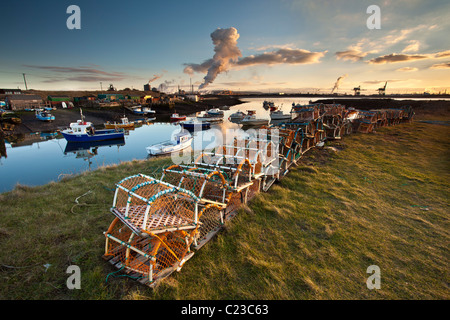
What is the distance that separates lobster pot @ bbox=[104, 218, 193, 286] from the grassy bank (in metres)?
0.21

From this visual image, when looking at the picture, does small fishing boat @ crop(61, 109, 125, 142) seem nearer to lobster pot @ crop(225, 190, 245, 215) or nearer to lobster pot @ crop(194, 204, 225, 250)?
lobster pot @ crop(225, 190, 245, 215)

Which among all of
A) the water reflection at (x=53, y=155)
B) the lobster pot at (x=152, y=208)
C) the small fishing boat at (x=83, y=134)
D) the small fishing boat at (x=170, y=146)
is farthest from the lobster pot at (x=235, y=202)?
the small fishing boat at (x=83, y=134)

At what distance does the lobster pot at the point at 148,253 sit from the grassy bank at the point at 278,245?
0.21 metres

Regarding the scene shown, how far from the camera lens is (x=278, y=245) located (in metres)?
5.01

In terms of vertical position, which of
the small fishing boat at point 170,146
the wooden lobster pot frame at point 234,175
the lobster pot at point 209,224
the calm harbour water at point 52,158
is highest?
Answer: the wooden lobster pot frame at point 234,175

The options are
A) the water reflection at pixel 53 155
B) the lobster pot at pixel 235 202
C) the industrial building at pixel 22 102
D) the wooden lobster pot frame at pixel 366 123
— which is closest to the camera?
the lobster pot at pixel 235 202

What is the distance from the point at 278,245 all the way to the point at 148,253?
10.3ft

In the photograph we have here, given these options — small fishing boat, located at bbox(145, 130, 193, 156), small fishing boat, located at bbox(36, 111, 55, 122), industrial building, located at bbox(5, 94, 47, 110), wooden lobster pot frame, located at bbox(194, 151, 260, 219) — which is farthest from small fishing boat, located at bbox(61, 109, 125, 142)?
industrial building, located at bbox(5, 94, 47, 110)

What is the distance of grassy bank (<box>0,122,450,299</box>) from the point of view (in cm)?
378

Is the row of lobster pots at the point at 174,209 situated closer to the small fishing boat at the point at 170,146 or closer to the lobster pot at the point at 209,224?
the lobster pot at the point at 209,224

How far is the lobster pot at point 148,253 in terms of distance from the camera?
3.79 meters

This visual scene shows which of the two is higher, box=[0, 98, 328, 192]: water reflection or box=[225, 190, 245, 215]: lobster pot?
box=[225, 190, 245, 215]: lobster pot

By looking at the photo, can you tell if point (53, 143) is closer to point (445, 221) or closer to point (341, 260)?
point (341, 260)
